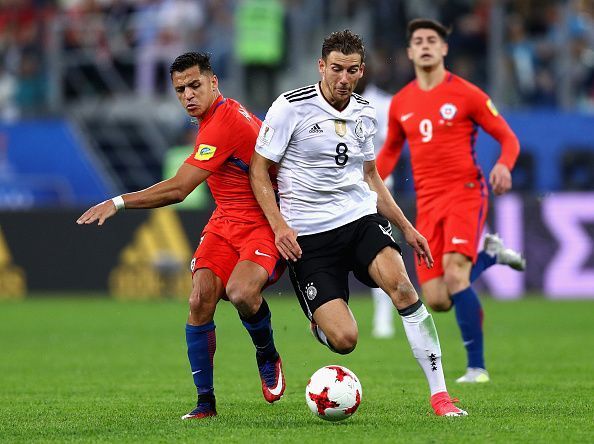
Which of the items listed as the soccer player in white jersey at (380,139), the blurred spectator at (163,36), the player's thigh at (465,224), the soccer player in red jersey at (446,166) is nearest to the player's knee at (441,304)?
the soccer player in red jersey at (446,166)

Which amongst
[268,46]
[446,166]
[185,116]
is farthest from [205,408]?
[185,116]

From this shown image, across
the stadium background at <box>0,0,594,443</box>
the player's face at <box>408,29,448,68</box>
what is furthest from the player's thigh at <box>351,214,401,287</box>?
the stadium background at <box>0,0,594,443</box>

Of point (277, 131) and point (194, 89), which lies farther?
point (194, 89)

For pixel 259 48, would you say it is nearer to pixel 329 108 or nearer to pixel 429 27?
pixel 429 27

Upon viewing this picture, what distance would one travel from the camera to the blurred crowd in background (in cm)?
2014

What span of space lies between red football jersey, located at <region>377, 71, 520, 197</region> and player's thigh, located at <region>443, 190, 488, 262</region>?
16cm

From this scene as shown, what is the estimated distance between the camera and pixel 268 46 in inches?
815

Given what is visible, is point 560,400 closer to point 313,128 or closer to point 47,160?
point 313,128

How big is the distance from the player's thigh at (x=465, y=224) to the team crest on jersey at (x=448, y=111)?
2.07ft

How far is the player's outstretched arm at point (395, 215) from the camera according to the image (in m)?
7.55

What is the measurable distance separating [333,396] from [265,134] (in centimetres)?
163

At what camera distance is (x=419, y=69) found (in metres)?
10.1

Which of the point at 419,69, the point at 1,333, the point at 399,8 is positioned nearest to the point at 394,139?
the point at 419,69

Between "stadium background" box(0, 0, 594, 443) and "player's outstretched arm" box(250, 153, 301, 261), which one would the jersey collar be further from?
"stadium background" box(0, 0, 594, 443)
